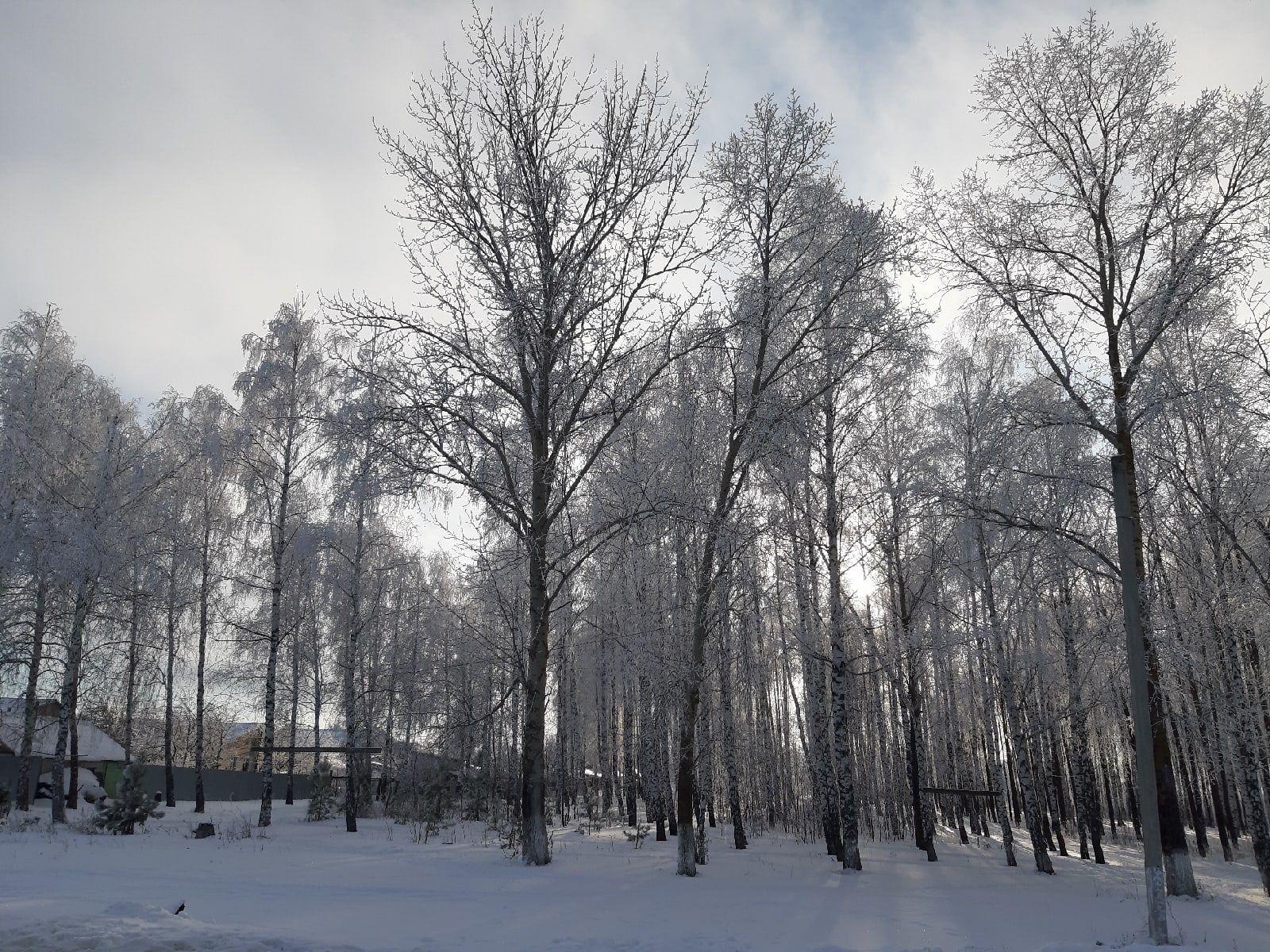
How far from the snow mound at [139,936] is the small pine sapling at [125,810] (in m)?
11.3

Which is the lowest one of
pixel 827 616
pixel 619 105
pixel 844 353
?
pixel 827 616

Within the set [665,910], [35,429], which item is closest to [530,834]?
[665,910]

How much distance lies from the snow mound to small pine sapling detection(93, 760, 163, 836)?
37.0 feet

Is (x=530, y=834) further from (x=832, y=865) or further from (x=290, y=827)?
(x=290, y=827)

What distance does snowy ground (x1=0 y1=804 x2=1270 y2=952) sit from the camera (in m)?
6.38

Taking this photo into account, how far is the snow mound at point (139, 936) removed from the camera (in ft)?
18.1

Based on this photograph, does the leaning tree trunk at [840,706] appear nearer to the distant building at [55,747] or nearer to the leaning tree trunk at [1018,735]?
the leaning tree trunk at [1018,735]

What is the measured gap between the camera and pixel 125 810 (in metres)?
15.6

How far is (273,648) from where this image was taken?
1864 centimetres

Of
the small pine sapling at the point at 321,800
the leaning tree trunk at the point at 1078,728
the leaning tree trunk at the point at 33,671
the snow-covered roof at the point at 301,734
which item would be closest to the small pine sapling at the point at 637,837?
the small pine sapling at the point at 321,800

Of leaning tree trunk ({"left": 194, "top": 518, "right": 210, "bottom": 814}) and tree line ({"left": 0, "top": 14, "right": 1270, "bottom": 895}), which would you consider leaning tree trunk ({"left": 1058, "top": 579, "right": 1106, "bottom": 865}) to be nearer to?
tree line ({"left": 0, "top": 14, "right": 1270, "bottom": 895})

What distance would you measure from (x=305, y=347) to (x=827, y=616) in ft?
48.8

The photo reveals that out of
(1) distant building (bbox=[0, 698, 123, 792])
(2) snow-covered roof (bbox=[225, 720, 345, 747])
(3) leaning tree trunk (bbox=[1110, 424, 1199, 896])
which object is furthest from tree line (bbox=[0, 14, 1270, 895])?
(2) snow-covered roof (bbox=[225, 720, 345, 747])

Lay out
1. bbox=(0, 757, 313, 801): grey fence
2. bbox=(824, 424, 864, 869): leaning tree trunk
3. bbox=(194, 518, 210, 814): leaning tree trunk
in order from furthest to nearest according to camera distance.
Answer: bbox=(0, 757, 313, 801): grey fence
bbox=(194, 518, 210, 814): leaning tree trunk
bbox=(824, 424, 864, 869): leaning tree trunk
